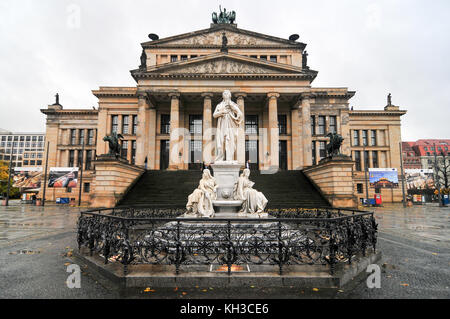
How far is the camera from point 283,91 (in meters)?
33.6

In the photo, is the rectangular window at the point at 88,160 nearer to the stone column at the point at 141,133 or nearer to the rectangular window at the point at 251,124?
the stone column at the point at 141,133

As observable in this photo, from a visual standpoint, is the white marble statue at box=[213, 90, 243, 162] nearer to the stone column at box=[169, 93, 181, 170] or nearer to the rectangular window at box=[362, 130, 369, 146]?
the stone column at box=[169, 93, 181, 170]

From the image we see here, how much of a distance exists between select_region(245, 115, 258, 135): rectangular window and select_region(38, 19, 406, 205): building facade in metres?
0.17

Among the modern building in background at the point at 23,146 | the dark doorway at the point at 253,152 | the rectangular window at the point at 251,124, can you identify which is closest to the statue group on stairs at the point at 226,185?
the dark doorway at the point at 253,152

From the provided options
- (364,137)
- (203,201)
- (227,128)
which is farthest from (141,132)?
(364,137)

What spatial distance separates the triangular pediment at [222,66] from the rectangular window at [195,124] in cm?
849

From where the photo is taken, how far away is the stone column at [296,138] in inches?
1460

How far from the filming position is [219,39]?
130 feet

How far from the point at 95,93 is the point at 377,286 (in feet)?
149

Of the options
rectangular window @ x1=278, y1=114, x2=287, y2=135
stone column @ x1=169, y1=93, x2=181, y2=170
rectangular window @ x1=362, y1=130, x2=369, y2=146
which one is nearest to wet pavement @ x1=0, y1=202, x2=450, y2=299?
stone column @ x1=169, y1=93, x2=181, y2=170
